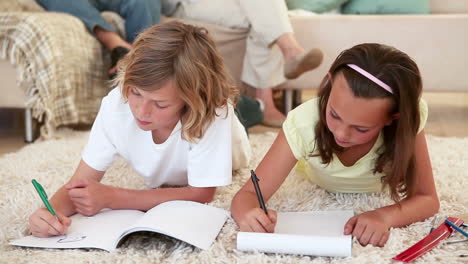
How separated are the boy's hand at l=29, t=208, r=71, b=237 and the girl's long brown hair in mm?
494

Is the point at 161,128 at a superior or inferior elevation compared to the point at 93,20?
superior

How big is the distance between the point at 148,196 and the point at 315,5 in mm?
1547

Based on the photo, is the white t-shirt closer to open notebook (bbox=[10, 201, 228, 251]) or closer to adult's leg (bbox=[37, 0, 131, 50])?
open notebook (bbox=[10, 201, 228, 251])

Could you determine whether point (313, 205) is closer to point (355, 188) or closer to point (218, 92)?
point (355, 188)

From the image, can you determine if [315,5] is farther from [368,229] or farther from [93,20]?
[368,229]

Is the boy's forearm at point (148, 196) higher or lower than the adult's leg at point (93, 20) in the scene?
higher

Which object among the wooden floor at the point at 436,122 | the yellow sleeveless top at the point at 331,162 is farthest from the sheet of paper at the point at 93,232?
the wooden floor at the point at 436,122

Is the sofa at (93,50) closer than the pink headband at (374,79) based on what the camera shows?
No

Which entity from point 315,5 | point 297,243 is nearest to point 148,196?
point 297,243

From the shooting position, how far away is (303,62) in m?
2.10

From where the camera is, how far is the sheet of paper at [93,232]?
3.58 feet

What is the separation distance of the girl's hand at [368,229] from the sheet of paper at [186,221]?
0.24 metres

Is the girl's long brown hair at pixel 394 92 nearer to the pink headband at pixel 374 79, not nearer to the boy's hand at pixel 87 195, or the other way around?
the pink headband at pixel 374 79

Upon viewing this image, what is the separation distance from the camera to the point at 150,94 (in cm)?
117
